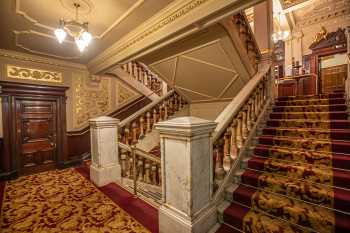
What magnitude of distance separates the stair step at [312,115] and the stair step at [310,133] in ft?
1.30

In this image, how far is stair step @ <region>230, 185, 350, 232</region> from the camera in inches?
62.6

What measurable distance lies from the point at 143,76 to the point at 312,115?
456cm

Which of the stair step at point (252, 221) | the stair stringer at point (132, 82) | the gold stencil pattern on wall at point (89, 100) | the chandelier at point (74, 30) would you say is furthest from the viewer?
the stair stringer at point (132, 82)

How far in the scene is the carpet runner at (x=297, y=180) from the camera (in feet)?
5.62

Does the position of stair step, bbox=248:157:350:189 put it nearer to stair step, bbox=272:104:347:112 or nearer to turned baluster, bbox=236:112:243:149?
turned baluster, bbox=236:112:243:149

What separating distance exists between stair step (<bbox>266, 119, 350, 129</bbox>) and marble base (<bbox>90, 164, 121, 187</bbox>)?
282cm

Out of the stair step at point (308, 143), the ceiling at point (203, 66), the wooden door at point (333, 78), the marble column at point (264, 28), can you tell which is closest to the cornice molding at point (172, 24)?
the ceiling at point (203, 66)

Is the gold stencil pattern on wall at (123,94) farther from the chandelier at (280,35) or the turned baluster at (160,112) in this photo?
the chandelier at (280,35)

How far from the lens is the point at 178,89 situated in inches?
206

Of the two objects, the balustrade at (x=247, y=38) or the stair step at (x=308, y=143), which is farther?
the balustrade at (x=247, y=38)

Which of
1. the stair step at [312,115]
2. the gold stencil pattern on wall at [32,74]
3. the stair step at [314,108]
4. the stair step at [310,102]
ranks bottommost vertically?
the stair step at [312,115]

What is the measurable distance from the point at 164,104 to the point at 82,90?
2342 mm

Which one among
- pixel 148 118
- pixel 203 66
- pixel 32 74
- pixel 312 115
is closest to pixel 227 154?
pixel 312 115

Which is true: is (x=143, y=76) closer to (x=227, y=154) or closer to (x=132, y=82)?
(x=132, y=82)
